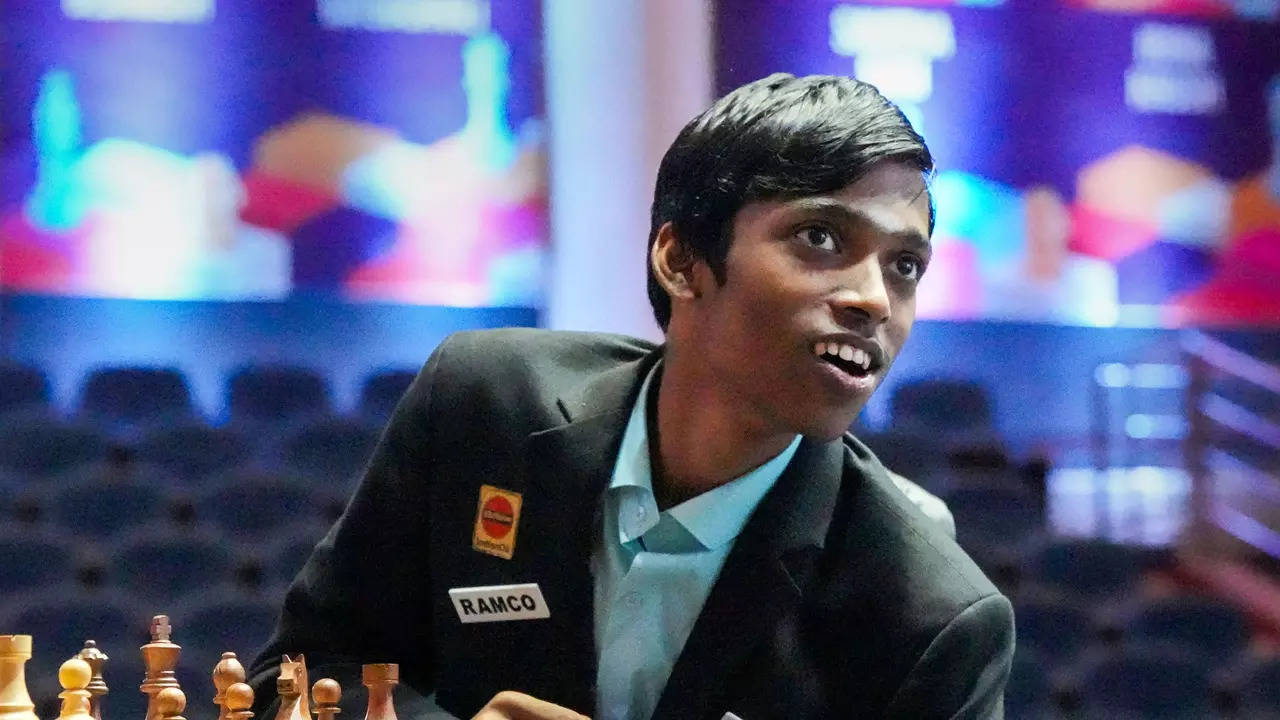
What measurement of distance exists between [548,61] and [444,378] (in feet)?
→ 12.4

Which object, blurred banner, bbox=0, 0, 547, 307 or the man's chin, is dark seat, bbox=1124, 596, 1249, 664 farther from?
the man's chin

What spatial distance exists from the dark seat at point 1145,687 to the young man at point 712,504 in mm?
3071

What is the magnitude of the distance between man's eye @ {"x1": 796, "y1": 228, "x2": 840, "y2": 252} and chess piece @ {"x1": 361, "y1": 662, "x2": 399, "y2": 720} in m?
0.50

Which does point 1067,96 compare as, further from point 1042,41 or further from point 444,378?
point 444,378

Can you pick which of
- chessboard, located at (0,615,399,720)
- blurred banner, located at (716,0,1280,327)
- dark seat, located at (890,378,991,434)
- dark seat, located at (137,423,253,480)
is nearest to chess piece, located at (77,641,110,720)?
chessboard, located at (0,615,399,720)

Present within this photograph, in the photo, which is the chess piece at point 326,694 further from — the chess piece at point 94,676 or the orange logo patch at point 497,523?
the orange logo patch at point 497,523

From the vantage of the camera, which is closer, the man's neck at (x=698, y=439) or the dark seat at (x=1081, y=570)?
the man's neck at (x=698, y=439)

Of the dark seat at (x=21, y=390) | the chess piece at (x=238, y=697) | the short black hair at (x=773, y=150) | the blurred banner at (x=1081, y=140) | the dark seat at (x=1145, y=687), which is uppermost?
the short black hair at (x=773, y=150)

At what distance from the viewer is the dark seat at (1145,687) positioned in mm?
4324

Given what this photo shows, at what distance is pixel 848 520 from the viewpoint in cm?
147

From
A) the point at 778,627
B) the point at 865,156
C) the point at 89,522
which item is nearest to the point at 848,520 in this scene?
the point at 778,627

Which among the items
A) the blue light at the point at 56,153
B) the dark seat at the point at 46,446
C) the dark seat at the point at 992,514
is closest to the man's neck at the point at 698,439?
the dark seat at the point at 46,446

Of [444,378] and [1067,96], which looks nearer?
[444,378]

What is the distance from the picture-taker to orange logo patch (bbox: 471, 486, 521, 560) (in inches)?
58.3
